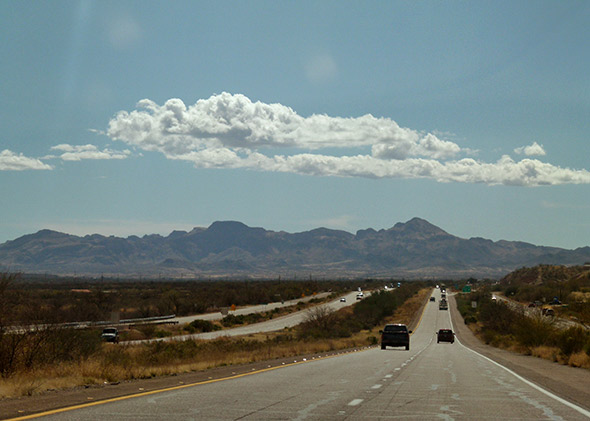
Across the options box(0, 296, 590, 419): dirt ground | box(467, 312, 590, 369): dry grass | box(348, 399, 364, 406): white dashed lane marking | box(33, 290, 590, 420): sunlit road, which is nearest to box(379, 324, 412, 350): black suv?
box(467, 312, 590, 369): dry grass

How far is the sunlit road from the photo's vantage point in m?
10.6

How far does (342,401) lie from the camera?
1249 cm

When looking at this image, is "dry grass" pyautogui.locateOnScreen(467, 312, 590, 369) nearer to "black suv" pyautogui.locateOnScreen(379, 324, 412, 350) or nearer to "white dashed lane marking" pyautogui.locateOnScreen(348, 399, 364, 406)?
"black suv" pyautogui.locateOnScreen(379, 324, 412, 350)

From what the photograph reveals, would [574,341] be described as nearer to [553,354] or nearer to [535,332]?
[553,354]

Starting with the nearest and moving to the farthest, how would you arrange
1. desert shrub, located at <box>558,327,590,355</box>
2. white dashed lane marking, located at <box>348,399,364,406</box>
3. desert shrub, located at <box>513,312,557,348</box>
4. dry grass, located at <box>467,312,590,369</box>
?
1. white dashed lane marking, located at <box>348,399,364,406</box>
2. dry grass, located at <box>467,312,590,369</box>
3. desert shrub, located at <box>558,327,590,355</box>
4. desert shrub, located at <box>513,312,557,348</box>

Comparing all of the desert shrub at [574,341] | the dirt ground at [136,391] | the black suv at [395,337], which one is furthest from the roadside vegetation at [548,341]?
the black suv at [395,337]

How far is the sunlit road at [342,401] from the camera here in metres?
10.6

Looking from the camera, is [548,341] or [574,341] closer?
[574,341]

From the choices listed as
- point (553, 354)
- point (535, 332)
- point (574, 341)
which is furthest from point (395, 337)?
point (574, 341)

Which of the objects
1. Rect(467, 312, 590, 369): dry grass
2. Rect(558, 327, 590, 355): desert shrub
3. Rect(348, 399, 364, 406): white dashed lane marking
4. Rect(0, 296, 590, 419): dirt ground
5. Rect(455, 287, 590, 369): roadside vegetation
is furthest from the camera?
Rect(558, 327, 590, 355): desert shrub

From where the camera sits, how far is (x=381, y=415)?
1073 cm

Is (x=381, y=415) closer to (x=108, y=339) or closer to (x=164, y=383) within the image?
(x=164, y=383)

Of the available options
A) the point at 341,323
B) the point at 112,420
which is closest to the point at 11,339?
the point at 112,420

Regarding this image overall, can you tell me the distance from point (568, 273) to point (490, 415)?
7277 inches
